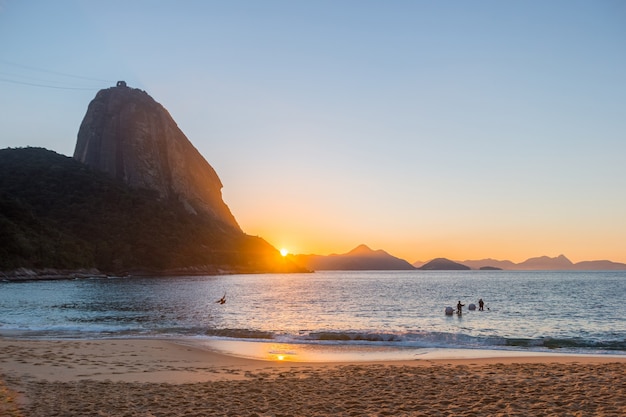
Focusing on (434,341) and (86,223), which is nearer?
(434,341)

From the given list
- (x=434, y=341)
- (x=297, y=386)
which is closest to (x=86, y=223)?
(x=434, y=341)

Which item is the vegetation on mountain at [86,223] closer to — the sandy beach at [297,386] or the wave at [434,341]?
the wave at [434,341]

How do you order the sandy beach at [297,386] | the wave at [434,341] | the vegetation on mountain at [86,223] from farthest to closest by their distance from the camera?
the vegetation on mountain at [86,223] < the wave at [434,341] < the sandy beach at [297,386]

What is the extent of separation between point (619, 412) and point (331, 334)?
750 inches

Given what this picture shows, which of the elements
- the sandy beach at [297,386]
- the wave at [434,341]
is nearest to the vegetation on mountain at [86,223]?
the wave at [434,341]

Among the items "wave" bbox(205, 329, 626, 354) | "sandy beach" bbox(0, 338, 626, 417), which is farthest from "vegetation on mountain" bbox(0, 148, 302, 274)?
"sandy beach" bbox(0, 338, 626, 417)

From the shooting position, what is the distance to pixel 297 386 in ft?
44.1

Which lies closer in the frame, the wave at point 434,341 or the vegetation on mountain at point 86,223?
the wave at point 434,341

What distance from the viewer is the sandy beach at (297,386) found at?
10.5 meters

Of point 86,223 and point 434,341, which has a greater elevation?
point 86,223

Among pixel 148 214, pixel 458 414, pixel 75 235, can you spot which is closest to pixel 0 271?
pixel 75 235

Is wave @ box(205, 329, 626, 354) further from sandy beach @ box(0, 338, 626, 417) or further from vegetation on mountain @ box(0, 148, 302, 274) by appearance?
vegetation on mountain @ box(0, 148, 302, 274)

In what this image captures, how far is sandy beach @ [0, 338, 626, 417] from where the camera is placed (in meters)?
10.5

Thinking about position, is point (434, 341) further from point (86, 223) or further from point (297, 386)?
point (86, 223)
